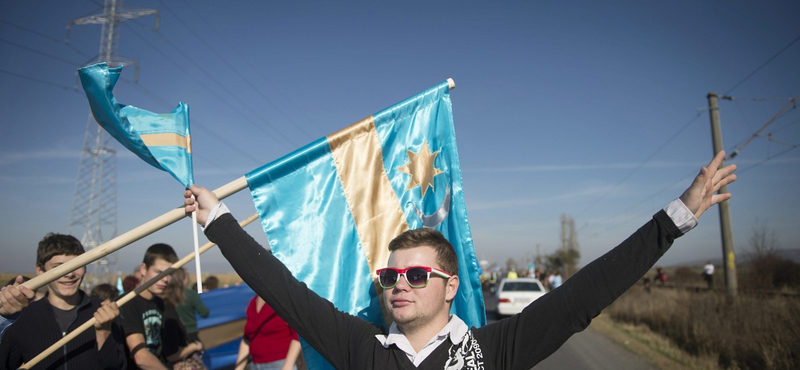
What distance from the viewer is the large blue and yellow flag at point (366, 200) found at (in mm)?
2785

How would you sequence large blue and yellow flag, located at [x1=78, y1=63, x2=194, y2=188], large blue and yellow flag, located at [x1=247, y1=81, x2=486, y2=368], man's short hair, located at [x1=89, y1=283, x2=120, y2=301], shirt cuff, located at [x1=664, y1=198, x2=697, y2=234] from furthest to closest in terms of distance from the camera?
man's short hair, located at [x1=89, y1=283, x2=120, y2=301] < large blue and yellow flag, located at [x1=247, y1=81, x2=486, y2=368] < large blue and yellow flag, located at [x1=78, y1=63, x2=194, y2=188] < shirt cuff, located at [x1=664, y1=198, x2=697, y2=234]

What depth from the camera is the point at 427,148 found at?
11.0 ft

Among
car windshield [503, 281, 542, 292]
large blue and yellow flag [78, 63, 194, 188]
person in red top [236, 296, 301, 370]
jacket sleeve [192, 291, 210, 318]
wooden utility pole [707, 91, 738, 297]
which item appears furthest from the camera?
car windshield [503, 281, 542, 292]

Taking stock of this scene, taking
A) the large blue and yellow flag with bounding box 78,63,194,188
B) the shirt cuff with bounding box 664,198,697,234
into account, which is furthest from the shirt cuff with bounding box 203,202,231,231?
the shirt cuff with bounding box 664,198,697,234

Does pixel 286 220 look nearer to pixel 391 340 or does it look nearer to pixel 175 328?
pixel 391 340

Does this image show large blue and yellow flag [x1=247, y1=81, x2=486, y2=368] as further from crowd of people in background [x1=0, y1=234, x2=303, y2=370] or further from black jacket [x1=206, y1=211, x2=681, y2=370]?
crowd of people in background [x1=0, y1=234, x2=303, y2=370]

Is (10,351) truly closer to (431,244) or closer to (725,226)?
(431,244)

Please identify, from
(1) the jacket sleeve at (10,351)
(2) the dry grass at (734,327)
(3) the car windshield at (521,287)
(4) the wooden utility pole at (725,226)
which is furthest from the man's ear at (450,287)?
(3) the car windshield at (521,287)

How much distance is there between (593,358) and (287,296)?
8592mm

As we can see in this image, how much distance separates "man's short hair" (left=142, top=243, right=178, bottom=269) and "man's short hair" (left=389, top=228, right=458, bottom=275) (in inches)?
101

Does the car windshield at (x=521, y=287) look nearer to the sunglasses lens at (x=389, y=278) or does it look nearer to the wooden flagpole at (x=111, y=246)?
the sunglasses lens at (x=389, y=278)

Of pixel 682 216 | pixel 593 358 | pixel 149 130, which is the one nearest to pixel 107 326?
pixel 149 130

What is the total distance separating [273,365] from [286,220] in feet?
7.14

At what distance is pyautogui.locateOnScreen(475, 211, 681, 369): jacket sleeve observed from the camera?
2133mm
